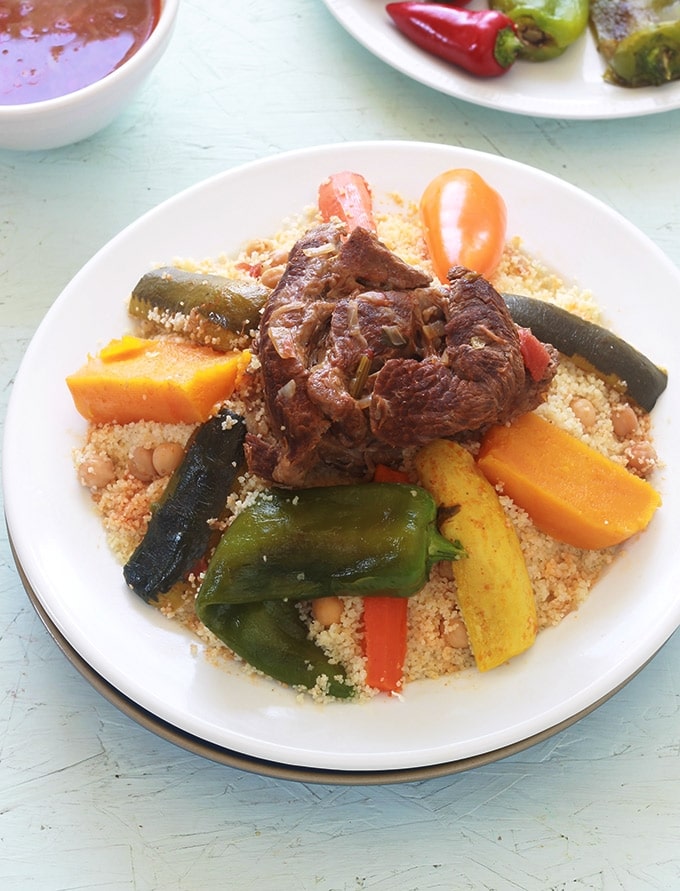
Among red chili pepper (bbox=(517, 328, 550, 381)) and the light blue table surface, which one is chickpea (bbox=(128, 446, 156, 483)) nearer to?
the light blue table surface

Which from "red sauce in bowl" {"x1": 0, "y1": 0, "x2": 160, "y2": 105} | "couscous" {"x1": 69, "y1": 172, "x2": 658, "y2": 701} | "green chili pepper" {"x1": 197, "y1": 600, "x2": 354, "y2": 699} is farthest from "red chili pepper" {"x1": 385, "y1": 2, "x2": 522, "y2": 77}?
"green chili pepper" {"x1": 197, "y1": 600, "x2": 354, "y2": 699}

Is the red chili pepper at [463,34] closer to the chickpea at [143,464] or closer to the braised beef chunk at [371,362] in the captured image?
the braised beef chunk at [371,362]

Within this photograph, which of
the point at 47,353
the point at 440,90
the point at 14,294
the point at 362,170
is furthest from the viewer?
the point at 440,90

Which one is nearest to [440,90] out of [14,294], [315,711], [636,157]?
[636,157]

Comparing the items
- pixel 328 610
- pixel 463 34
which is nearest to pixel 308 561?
pixel 328 610

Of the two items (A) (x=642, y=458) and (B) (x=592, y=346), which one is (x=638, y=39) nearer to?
(B) (x=592, y=346)

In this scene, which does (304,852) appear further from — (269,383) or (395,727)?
(269,383)
